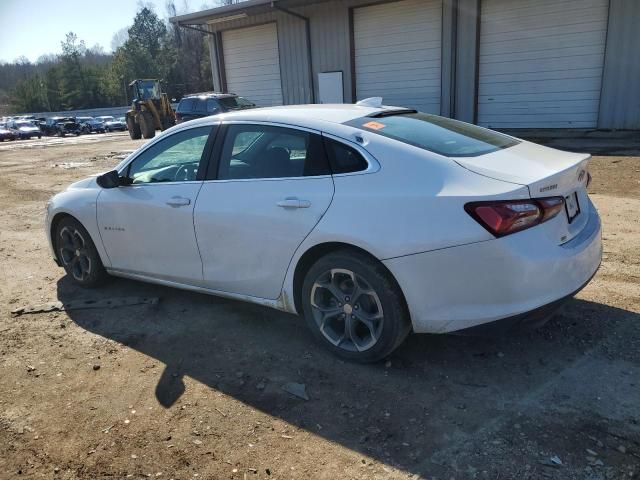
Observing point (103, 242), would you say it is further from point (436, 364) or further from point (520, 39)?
point (520, 39)

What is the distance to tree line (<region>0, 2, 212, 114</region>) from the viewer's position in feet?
255

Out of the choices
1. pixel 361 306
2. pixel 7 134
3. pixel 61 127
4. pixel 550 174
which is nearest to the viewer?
pixel 550 174

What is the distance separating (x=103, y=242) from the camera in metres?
4.68

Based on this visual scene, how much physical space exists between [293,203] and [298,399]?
121cm

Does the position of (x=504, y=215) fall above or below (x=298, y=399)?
above

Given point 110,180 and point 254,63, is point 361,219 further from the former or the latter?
point 254,63

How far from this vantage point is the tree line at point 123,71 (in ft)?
255

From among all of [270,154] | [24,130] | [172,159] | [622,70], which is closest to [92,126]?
[24,130]

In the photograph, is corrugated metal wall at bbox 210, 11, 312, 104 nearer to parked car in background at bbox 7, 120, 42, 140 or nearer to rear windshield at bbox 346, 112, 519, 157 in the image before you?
rear windshield at bbox 346, 112, 519, 157

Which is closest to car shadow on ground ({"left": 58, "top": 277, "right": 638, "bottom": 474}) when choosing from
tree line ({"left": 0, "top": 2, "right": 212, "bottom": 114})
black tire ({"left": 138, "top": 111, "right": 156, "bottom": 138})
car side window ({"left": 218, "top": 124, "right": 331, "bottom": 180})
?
car side window ({"left": 218, "top": 124, "right": 331, "bottom": 180})

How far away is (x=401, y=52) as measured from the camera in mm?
17203

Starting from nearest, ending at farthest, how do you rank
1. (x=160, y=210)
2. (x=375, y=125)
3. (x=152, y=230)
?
1. (x=375, y=125)
2. (x=160, y=210)
3. (x=152, y=230)

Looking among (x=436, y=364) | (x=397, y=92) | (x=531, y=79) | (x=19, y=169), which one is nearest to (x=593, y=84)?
(x=531, y=79)

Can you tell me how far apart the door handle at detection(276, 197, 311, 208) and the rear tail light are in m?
1.00
